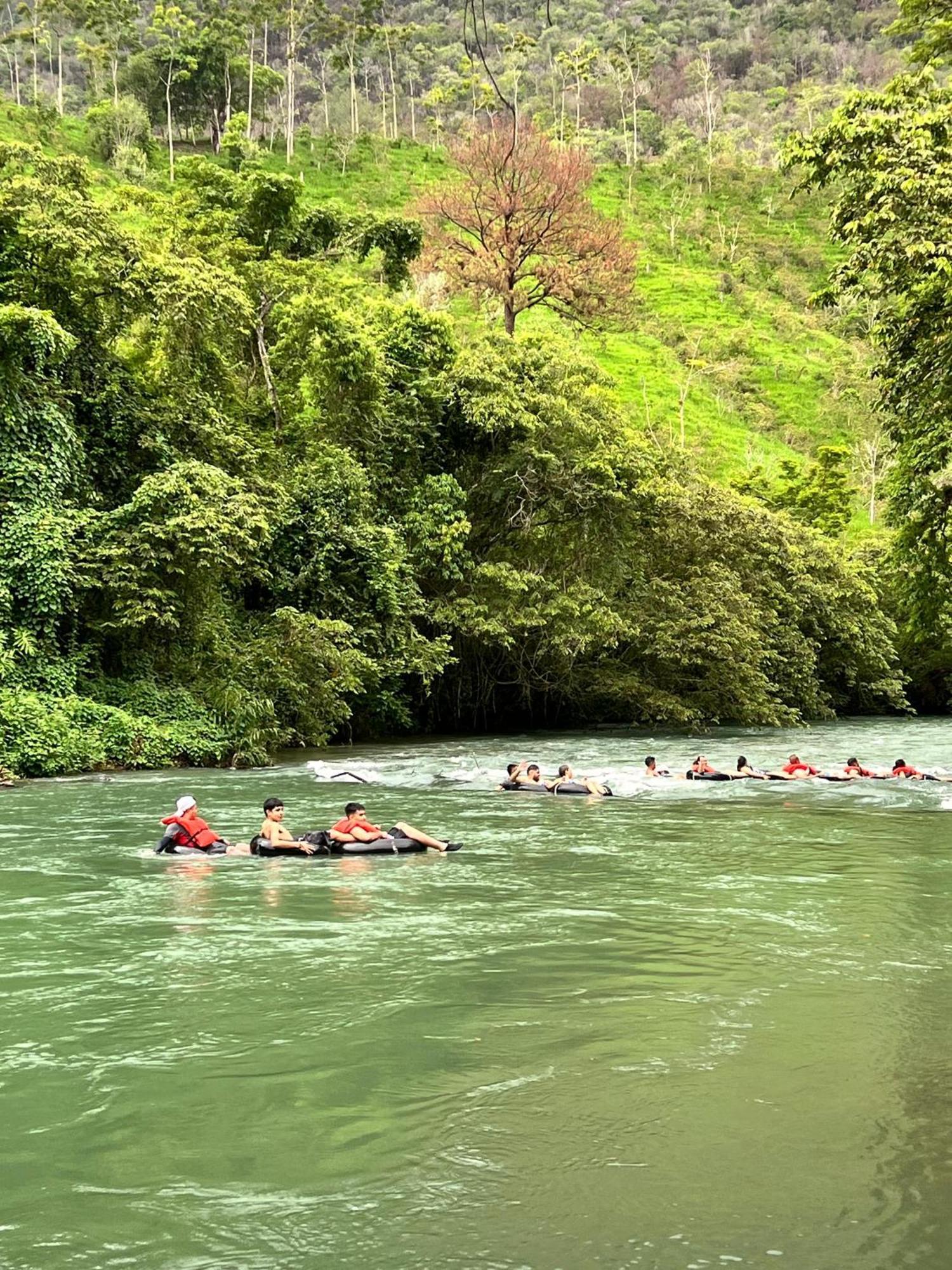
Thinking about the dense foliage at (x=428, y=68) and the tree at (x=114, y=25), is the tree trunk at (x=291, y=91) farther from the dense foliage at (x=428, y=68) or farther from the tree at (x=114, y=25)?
the tree at (x=114, y=25)

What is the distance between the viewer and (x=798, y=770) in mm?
21719

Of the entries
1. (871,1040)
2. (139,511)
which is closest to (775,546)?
(139,511)

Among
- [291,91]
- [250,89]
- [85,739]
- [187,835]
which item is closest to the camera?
[187,835]

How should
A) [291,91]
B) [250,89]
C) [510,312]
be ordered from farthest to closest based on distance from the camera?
[291,91] → [250,89] → [510,312]

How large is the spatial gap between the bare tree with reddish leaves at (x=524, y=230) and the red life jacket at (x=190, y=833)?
79.5ft

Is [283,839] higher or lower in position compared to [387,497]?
lower

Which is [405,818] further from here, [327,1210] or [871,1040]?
[327,1210]

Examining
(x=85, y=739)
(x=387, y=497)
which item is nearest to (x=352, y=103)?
(x=387, y=497)

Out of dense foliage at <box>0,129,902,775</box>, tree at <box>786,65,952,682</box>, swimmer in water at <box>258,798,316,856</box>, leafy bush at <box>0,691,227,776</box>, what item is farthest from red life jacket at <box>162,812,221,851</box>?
tree at <box>786,65,952,682</box>

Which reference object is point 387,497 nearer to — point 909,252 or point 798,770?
point 798,770

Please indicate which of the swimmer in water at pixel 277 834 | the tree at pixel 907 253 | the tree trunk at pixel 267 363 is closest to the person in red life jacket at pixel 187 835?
the swimmer in water at pixel 277 834

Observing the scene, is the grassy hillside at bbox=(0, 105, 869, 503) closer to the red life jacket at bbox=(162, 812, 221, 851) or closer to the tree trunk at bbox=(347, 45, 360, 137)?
the tree trunk at bbox=(347, 45, 360, 137)

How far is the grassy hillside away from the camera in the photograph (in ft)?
194

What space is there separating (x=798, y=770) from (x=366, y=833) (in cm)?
1003
